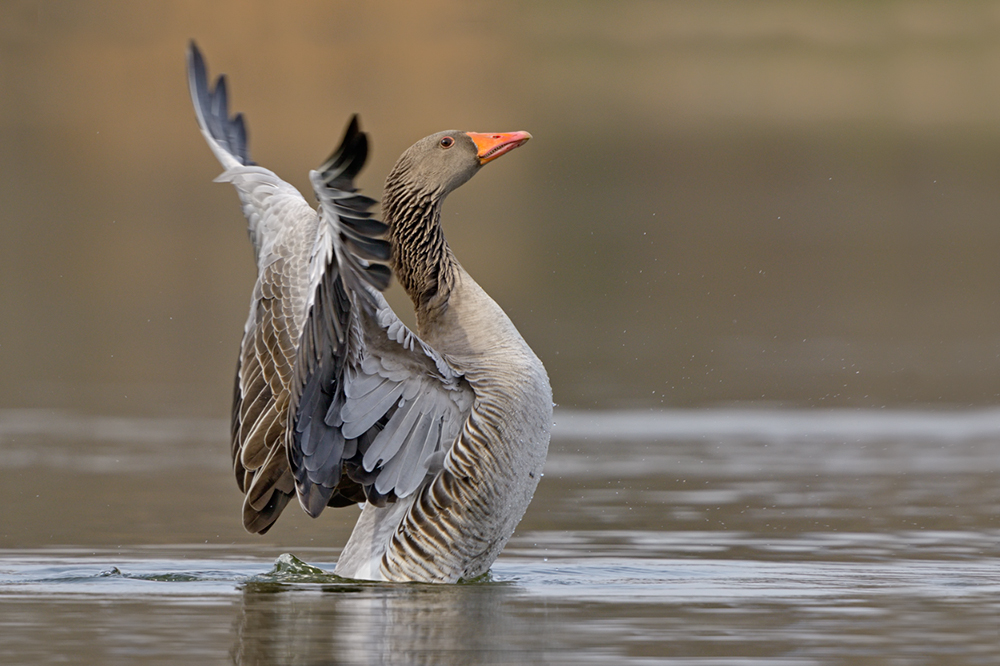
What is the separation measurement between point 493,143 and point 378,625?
3.47 metres

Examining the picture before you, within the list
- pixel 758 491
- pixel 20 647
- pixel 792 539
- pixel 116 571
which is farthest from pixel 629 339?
pixel 20 647

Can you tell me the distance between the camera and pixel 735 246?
36062 mm

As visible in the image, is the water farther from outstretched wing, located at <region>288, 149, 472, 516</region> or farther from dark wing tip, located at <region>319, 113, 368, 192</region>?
dark wing tip, located at <region>319, 113, 368, 192</region>

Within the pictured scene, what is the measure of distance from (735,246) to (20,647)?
29834mm

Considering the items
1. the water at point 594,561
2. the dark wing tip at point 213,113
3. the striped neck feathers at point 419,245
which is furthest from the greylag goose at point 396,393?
the dark wing tip at point 213,113

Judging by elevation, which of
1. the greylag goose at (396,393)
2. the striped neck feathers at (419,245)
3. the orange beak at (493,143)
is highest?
the orange beak at (493,143)

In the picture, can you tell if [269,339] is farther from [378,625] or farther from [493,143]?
[378,625]

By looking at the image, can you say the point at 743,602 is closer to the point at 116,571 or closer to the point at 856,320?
the point at 116,571

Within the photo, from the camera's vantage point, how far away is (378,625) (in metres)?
7.79

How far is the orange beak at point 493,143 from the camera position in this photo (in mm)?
10117

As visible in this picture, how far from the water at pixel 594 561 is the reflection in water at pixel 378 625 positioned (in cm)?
2

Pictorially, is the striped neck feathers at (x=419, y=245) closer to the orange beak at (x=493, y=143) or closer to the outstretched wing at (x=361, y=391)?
the orange beak at (x=493, y=143)

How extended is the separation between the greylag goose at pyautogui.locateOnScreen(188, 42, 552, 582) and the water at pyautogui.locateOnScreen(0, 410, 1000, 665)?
348mm

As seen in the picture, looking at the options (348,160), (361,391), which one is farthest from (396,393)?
(348,160)
